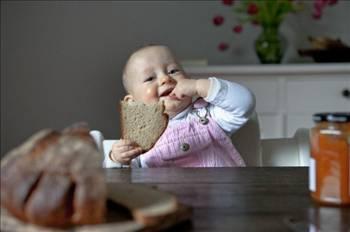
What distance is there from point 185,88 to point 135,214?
2.43 ft

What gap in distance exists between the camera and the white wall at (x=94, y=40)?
122 inches

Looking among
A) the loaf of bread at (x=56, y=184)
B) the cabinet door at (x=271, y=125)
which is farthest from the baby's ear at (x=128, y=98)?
the cabinet door at (x=271, y=125)

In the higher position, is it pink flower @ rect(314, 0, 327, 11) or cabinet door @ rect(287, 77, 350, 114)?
pink flower @ rect(314, 0, 327, 11)

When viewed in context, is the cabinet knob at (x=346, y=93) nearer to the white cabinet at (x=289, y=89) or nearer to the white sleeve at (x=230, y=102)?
the white cabinet at (x=289, y=89)

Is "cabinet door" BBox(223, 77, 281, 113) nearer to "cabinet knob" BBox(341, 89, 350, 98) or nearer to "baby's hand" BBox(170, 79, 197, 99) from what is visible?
"cabinet knob" BBox(341, 89, 350, 98)

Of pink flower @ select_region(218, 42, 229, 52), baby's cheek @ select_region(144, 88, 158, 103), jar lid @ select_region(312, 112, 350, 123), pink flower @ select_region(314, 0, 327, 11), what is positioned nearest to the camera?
jar lid @ select_region(312, 112, 350, 123)

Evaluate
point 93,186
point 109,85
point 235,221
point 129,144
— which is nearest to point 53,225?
point 93,186

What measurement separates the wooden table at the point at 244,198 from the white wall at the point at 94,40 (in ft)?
6.07

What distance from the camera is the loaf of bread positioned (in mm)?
753

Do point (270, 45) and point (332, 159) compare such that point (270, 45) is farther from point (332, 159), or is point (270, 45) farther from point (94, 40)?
point (332, 159)

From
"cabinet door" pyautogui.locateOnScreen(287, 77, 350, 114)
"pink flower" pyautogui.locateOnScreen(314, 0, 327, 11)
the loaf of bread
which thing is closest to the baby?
the loaf of bread

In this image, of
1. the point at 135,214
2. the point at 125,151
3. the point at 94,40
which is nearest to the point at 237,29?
the point at 94,40

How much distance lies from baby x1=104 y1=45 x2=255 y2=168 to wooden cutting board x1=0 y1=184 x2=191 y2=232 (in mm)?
594

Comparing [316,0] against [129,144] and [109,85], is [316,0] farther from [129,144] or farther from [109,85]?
[129,144]
